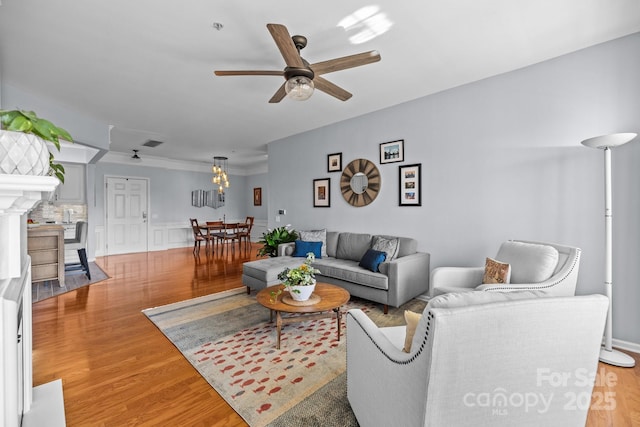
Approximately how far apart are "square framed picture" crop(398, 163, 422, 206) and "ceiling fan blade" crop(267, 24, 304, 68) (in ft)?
7.89

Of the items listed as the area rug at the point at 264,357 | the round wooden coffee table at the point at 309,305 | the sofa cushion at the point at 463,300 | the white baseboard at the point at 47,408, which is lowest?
the area rug at the point at 264,357

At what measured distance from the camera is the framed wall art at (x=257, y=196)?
9.94m

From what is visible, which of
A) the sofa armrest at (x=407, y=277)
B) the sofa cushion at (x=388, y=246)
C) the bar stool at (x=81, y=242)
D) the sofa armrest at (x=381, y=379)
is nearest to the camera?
the sofa armrest at (x=381, y=379)

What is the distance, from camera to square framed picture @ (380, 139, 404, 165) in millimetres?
4156

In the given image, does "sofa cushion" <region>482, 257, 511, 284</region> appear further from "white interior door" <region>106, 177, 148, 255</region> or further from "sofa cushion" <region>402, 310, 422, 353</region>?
"white interior door" <region>106, 177, 148, 255</region>

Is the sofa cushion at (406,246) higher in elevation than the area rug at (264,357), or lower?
higher

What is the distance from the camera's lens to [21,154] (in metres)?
0.97

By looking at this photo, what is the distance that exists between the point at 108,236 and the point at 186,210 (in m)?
2.13

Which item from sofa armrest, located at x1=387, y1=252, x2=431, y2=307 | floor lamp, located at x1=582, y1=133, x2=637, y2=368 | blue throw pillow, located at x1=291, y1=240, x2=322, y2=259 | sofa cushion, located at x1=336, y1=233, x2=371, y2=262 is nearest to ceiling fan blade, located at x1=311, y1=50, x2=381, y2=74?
floor lamp, located at x1=582, y1=133, x2=637, y2=368

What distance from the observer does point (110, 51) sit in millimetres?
2688

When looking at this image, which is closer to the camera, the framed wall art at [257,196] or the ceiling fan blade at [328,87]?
the ceiling fan blade at [328,87]

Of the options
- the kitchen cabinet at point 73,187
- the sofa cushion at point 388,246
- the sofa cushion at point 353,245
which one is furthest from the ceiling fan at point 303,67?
the kitchen cabinet at point 73,187

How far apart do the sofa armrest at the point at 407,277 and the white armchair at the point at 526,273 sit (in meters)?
0.51

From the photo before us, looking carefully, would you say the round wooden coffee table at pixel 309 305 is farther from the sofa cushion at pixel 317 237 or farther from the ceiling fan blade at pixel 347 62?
the ceiling fan blade at pixel 347 62
